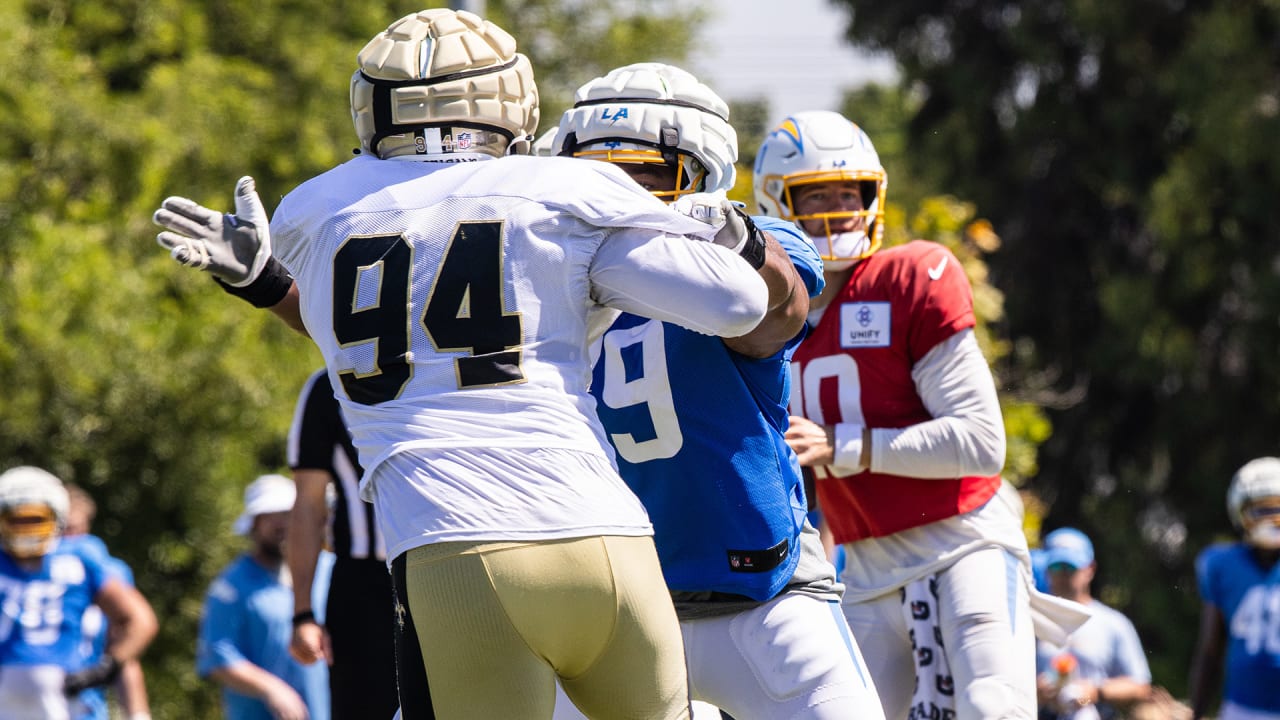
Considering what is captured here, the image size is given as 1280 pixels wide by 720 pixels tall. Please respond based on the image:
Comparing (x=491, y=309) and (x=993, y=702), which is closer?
(x=491, y=309)

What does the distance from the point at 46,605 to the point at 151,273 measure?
542 cm

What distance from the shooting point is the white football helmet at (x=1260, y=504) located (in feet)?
27.6

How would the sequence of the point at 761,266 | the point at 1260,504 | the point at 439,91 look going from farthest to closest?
the point at 1260,504, the point at 761,266, the point at 439,91

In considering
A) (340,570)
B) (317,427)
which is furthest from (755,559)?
(317,427)

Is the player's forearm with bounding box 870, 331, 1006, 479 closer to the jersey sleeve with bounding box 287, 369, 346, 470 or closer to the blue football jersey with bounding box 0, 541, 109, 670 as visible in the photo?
the jersey sleeve with bounding box 287, 369, 346, 470

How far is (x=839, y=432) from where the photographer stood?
461 cm

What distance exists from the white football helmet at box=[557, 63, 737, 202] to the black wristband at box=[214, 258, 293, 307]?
75 cm

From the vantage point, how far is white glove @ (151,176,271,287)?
3432 millimetres

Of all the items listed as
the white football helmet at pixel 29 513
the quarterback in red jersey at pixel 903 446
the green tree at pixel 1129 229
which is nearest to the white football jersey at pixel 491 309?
the quarterback in red jersey at pixel 903 446

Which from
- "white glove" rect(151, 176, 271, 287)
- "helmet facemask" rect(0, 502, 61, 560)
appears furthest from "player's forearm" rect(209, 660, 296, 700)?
"white glove" rect(151, 176, 271, 287)

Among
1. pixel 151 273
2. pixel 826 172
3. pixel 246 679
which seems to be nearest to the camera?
pixel 826 172

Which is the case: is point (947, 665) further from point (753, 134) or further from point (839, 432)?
point (753, 134)

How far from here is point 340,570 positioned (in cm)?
524

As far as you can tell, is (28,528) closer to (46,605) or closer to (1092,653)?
(46,605)
